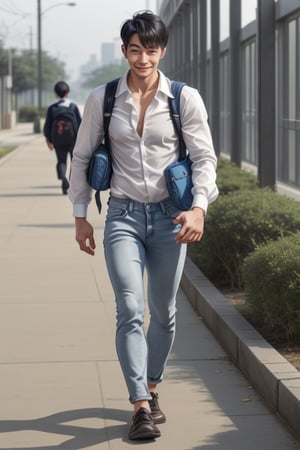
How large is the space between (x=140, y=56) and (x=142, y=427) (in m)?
1.63

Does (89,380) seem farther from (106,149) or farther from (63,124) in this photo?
(63,124)

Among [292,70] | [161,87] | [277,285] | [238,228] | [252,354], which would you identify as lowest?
[252,354]

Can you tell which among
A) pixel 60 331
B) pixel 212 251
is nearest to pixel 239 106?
pixel 212 251

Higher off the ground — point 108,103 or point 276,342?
point 108,103

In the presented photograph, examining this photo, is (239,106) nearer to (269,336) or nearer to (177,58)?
(269,336)

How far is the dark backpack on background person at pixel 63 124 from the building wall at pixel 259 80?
94.9 inches

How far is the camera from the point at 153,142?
6102mm

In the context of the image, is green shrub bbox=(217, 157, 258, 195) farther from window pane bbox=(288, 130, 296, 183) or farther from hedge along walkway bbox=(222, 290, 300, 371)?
hedge along walkway bbox=(222, 290, 300, 371)

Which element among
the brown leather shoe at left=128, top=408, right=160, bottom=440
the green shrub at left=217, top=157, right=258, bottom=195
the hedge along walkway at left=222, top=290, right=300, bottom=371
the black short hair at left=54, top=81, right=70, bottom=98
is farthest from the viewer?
the black short hair at left=54, top=81, right=70, bottom=98

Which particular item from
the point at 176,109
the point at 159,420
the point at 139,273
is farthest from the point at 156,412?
the point at 176,109

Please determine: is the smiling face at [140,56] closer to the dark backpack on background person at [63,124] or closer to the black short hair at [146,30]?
the black short hair at [146,30]

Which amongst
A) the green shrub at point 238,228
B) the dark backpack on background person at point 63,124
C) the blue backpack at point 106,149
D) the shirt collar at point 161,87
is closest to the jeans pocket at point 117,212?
the blue backpack at point 106,149

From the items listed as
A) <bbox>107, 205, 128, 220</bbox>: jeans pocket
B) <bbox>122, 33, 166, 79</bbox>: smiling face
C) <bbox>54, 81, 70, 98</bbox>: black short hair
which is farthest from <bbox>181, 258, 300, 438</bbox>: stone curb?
<bbox>54, 81, 70, 98</bbox>: black short hair

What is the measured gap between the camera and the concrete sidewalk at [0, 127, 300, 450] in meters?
6.13
